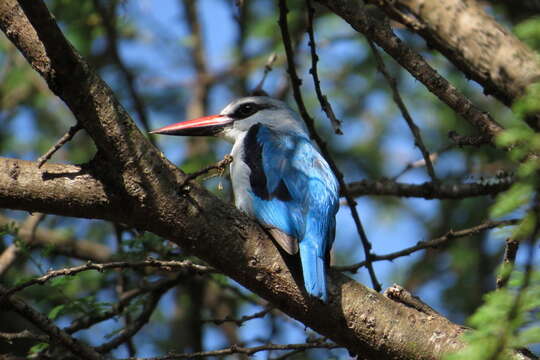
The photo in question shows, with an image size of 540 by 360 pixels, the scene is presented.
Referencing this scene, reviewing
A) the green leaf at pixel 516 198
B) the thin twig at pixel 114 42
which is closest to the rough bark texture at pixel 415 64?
the green leaf at pixel 516 198

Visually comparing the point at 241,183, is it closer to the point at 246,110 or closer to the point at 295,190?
the point at 295,190

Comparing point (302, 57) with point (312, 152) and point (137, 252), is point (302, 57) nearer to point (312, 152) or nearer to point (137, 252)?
point (312, 152)

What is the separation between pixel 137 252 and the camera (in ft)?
12.6

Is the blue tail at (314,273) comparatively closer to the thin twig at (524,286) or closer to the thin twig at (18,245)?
the thin twig at (524,286)

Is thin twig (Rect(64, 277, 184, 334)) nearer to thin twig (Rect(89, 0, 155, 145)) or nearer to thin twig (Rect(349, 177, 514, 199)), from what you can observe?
thin twig (Rect(349, 177, 514, 199))

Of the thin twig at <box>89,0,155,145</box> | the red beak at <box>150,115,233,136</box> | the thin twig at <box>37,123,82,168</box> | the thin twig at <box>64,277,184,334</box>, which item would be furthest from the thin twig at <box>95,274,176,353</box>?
the thin twig at <box>89,0,155,145</box>

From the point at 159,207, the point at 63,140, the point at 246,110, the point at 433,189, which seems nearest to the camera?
the point at 63,140

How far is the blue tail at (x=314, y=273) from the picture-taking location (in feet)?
9.14

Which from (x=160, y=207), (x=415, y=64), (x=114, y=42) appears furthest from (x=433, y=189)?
(x=114, y=42)

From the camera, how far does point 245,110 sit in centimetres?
471

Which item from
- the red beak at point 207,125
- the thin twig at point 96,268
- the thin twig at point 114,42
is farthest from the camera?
the thin twig at point 114,42

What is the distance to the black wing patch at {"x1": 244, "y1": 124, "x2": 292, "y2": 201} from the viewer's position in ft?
11.9

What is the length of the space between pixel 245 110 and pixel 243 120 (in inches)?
4.2

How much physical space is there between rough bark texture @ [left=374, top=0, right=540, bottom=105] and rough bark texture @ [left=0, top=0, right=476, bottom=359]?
105cm
